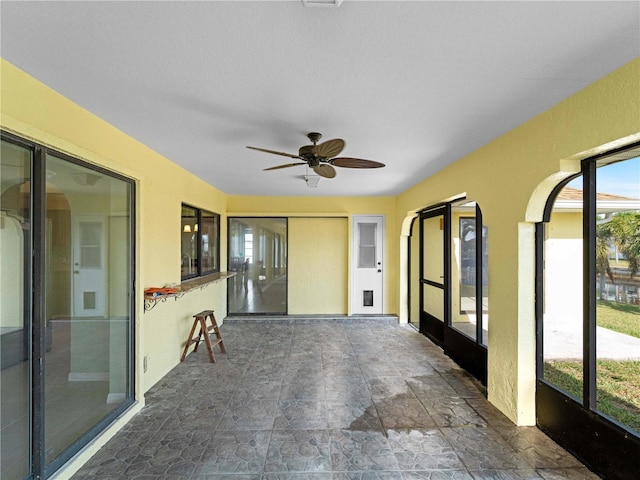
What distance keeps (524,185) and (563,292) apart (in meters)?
0.98

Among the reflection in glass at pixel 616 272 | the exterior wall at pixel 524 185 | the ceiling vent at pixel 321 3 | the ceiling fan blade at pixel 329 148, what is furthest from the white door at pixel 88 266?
the reflection in glass at pixel 616 272

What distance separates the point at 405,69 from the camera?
1.62 m

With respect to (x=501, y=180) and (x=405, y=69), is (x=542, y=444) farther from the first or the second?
(x=405, y=69)

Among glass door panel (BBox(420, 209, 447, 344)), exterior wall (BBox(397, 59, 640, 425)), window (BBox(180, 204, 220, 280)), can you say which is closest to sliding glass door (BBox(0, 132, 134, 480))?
window (BBox(180, 204, 220, 280))

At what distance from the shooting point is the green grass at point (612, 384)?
6.91 ft

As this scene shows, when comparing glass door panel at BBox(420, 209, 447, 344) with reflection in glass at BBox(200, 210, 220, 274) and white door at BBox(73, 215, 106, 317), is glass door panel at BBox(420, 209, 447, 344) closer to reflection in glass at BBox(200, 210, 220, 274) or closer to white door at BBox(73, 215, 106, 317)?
reflection in glass at BBox(200, 210, 220, 274)

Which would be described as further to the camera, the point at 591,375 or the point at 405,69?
the point at 591,375

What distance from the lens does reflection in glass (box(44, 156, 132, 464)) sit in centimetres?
197

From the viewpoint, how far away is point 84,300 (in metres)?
2.27

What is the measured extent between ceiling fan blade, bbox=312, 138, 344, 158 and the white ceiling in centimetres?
20

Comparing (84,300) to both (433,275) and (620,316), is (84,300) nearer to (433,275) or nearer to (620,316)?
(620,316)

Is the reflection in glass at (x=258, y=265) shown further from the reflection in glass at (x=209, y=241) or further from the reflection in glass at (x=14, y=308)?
the reflection in glass at (x=14, y=308)

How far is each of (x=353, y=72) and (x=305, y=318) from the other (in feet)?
16.1

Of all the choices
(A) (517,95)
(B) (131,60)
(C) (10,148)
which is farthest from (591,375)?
(C) (10,148)
